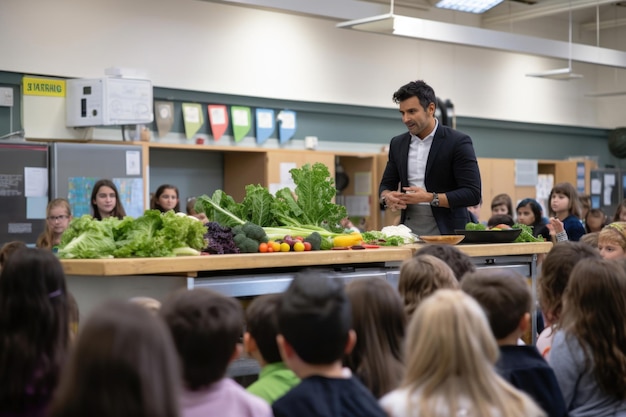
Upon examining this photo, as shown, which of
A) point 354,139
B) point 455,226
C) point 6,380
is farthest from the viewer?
point 354,139

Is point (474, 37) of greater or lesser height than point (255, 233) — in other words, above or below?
above

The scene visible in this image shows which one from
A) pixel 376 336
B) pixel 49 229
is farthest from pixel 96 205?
pixel 376 336

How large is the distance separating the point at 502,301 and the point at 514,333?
0.11 m

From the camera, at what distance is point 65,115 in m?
8.70

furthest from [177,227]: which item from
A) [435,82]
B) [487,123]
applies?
[487,123]

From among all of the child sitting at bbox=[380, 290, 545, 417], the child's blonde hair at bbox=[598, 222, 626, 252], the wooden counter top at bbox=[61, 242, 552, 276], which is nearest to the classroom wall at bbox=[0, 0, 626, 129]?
the wooden counter top at bbox=[61, 242, 552, 276]

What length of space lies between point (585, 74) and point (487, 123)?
2.89 meters

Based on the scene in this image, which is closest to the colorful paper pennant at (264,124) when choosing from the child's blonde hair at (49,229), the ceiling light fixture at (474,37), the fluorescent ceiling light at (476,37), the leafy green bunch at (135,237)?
the ceiling light fixture at (474,37)

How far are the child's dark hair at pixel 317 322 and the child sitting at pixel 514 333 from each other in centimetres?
61

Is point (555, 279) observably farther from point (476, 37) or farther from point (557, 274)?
point (476, 37)

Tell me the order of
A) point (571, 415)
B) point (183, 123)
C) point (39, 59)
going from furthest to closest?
1. point (183, 123)
2. point (39, 59)
3. point (571, 415)

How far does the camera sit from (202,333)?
210 centimetres

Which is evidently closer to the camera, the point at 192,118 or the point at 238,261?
the point at 238,261

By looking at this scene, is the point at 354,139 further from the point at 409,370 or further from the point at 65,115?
the point at 409,370
